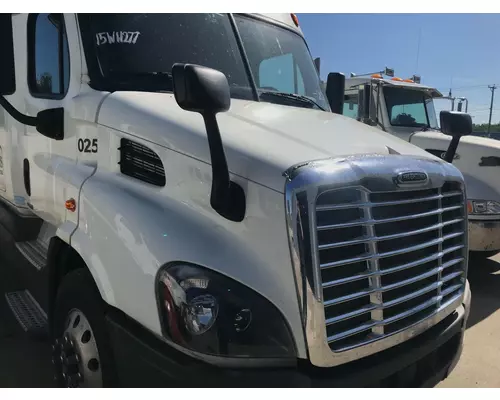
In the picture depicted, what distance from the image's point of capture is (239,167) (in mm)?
2168

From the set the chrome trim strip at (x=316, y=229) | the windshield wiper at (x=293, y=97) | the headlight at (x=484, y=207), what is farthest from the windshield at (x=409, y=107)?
the chrome trim strip at (x=316, y=229)

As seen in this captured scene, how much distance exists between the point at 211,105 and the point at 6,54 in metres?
2.23

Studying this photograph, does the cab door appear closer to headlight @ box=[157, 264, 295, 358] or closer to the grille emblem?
headlight @ box=[157, 264, 295, 358]

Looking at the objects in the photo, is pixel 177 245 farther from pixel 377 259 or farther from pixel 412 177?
pixel 412 177

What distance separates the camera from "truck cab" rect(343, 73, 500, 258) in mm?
5461

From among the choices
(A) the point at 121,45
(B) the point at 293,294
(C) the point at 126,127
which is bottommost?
(B) the point at 293,294

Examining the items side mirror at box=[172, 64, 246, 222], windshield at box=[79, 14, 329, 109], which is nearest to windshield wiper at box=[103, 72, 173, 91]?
windshield at box=[79, 14, 329, 109]

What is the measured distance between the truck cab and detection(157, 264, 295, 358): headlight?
13.8 feet

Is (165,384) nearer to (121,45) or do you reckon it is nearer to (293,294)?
(293,294)

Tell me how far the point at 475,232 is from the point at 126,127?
4429 mm

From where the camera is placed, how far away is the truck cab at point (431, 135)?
5461 millimetres

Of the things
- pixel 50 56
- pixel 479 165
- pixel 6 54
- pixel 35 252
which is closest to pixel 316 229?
pixel 50 56

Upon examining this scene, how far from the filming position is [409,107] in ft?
23.2

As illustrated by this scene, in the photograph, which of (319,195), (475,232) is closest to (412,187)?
(319,195)
